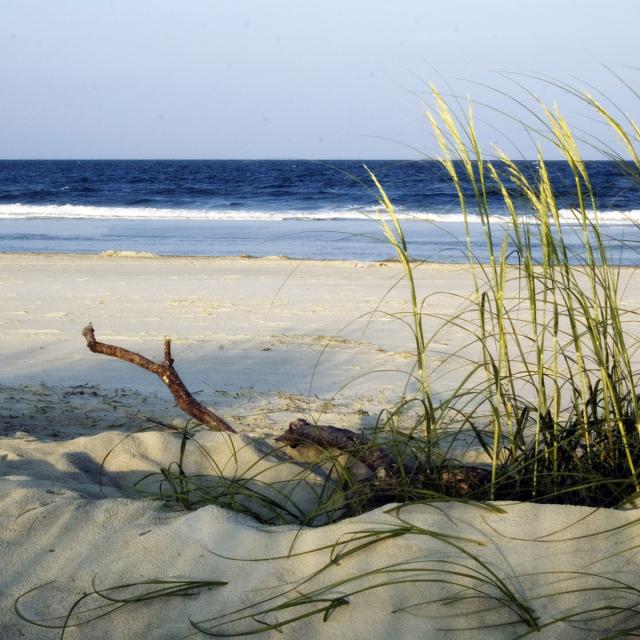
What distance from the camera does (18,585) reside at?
219cm

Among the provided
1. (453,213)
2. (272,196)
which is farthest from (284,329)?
(272,196)

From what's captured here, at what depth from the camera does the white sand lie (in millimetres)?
1980

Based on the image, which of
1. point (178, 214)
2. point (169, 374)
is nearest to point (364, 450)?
point (169, 374)

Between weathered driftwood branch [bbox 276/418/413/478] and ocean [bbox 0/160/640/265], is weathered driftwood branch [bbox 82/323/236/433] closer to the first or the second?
weathered driftwood branch [bbox 276/418/413/478]

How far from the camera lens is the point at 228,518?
92.5 inches

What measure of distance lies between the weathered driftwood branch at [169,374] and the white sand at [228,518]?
175 millimetres

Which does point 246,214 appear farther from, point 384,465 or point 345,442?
point 384,465

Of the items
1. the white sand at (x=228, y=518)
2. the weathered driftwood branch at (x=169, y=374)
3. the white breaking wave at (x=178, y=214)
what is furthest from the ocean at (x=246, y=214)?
the weathered driftwood branch at (x=169, y=374)

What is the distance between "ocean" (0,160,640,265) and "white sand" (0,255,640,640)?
3.33ft

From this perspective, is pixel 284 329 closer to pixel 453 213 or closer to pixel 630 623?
pixel 630 623

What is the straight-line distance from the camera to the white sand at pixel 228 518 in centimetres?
198

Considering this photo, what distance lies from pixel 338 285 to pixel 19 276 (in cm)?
362

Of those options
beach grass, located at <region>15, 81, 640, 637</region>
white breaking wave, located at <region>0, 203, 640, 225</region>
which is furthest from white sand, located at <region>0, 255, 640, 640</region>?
white breaking wave, located at <region>0, 203, 640, 225</region>

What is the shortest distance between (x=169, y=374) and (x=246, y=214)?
22823 millimetres
